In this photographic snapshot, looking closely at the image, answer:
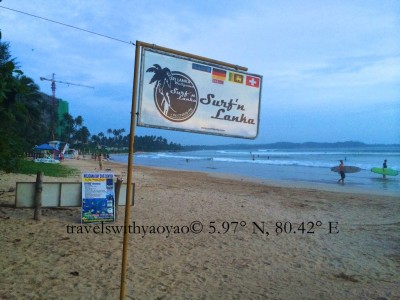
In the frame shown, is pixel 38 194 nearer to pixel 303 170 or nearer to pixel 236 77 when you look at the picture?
pixel 236 77

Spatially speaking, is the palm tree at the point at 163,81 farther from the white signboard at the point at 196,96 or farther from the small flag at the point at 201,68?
the small flag at the point at 201,68

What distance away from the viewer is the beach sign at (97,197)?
6.70m

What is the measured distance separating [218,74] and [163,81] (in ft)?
1.75

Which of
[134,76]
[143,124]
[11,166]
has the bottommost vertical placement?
[11,166]

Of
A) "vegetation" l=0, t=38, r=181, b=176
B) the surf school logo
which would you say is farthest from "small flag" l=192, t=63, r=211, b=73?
"vegetation" l=0, t=38, r=181, b=176

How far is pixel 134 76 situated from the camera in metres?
2.66

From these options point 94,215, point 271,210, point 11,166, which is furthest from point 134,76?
point 271,210

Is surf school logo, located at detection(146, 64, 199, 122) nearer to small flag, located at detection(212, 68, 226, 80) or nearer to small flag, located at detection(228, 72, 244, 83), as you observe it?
small flag, located at detection(212, 68, 226, 80)

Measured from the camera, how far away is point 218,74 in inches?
118

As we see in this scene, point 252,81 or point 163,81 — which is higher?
point 252,81

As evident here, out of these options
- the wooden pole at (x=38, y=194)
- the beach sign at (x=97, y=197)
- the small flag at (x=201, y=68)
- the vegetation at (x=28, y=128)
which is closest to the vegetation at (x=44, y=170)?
the vegetation at (x=28, y=128)

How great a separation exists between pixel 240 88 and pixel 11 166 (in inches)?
221

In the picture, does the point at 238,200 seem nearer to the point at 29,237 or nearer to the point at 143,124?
the point at 29,237

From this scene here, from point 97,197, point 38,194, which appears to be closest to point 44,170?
point 38,194
